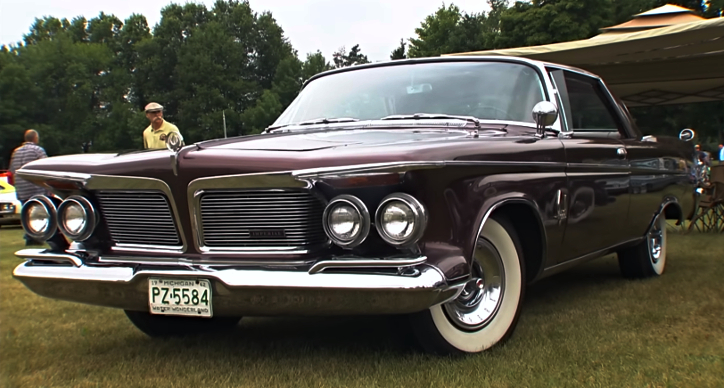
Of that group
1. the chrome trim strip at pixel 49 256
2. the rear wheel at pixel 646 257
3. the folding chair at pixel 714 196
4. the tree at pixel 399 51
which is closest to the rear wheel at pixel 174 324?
the chrome trim strip at pixel 49 256

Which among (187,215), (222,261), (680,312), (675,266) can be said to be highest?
(187,215)

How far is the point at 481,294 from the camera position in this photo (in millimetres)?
3293

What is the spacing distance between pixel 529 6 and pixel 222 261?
38.1 m

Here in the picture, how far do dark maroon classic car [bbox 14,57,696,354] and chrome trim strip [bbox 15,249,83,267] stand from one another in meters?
0.01

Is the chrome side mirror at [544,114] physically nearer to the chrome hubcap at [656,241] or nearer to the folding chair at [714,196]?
the chrome hubcap at [656,241]

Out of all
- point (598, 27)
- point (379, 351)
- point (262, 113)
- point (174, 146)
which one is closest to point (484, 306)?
point (379, 351)

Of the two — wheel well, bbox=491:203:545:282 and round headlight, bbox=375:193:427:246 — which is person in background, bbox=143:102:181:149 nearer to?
wheel well, bbox=491:203:545:282

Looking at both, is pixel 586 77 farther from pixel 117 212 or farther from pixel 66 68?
pixel 66 68

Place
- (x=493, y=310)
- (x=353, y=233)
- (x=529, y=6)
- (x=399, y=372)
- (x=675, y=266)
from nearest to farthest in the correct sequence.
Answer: (x=353, y=233), (x=399, y=372), (x=493, y=310), (x=675, y=266), (x=529, y=6)

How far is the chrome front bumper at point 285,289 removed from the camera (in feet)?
8.61

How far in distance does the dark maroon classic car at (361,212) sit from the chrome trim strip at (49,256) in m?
0.01

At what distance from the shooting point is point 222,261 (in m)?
2.95

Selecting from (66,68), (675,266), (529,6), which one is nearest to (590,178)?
(675,266)

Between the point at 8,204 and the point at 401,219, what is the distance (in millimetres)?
13867
